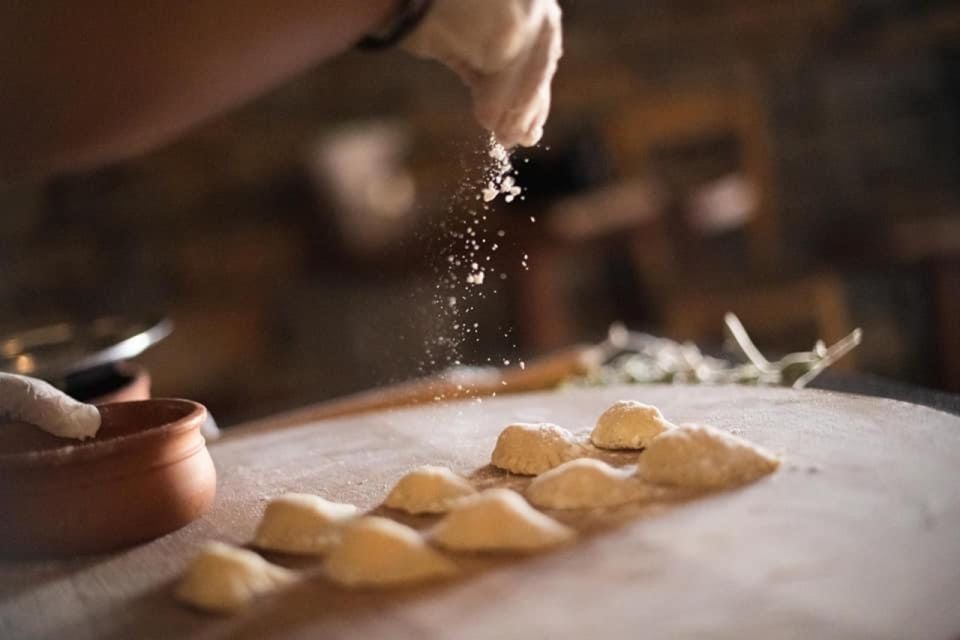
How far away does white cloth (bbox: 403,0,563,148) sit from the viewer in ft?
3.83

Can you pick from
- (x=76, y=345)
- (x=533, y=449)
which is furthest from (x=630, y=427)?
(x=76, y=345)

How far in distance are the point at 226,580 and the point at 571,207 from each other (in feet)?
9.53

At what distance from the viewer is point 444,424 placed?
150 cm

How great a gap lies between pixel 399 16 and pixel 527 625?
69 cm

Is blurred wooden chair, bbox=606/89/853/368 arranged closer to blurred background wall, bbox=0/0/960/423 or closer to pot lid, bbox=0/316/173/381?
blurred background wall, bbox=0/0/960/423

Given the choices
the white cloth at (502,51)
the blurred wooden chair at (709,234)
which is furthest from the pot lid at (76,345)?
the blurred wooden chair at (709,234)

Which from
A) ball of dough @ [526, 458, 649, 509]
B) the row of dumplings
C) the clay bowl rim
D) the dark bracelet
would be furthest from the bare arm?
ball of dough @ [526, 458, 649, 509]

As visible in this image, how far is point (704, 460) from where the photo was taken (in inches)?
42.4

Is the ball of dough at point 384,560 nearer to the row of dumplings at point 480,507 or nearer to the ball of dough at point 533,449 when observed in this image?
the row of dumplings at point 480,507

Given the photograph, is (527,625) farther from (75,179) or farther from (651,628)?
(75,179)

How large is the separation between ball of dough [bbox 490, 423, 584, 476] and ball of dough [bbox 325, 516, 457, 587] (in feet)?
0.90

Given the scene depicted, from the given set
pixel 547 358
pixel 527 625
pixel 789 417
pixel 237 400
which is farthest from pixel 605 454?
pixel 237 400

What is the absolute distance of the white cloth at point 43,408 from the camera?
1.15 metres

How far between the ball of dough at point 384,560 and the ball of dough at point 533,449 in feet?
0.90
